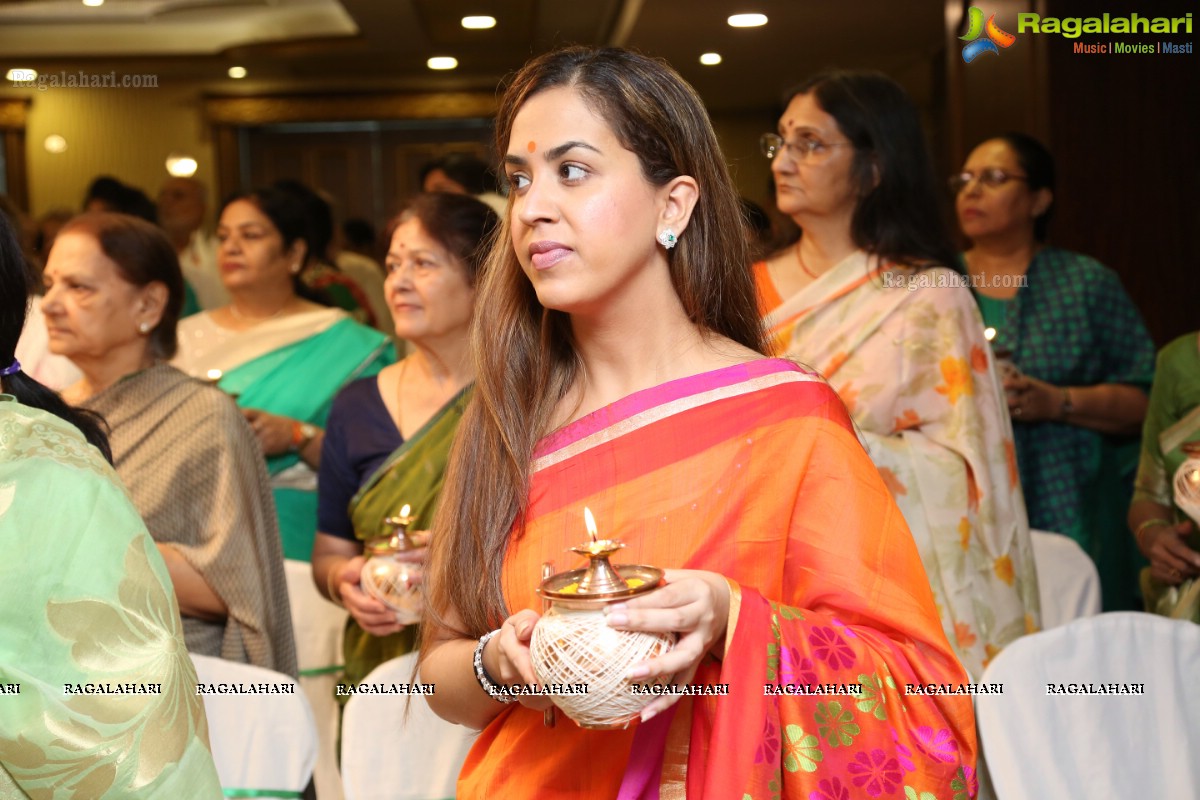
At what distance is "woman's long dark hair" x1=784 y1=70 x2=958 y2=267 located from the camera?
2830 millimetres

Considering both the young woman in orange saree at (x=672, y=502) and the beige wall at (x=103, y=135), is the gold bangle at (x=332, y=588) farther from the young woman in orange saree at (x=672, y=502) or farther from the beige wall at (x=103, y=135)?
the beige wall at (x=103, y=135)

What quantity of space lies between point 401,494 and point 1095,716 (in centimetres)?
136

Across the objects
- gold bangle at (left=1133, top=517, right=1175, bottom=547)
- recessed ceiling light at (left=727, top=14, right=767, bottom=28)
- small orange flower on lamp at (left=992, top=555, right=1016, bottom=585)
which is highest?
recessed ceiling light at (left=727, top=14, right=767, bottom=28)

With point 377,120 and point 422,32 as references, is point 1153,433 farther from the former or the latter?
point 377,120

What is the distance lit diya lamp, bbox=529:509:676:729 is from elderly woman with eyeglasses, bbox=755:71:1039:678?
53.8 inches

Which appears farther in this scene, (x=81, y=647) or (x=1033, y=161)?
(x=1033, y=161)

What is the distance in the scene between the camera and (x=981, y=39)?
14.8 ft

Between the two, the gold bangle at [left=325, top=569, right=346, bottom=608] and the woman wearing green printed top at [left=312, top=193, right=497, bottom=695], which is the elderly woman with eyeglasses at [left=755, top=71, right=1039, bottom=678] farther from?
the gold bangle at [left=325, top=569, right=346, bottom=608]

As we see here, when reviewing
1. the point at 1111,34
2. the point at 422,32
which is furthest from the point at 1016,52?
the point at 422,32

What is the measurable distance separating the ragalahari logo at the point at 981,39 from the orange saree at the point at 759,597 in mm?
3017

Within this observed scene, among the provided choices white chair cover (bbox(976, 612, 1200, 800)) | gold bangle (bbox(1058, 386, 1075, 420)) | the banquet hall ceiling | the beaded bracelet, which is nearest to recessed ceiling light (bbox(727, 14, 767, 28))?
the banquet hall ceiling

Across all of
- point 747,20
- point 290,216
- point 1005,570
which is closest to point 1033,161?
point 1005,570

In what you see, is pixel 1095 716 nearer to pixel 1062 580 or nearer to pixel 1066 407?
pixel 1062 580

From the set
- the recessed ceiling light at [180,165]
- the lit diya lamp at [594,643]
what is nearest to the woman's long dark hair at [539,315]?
the lit diya lamp at [594,643]
